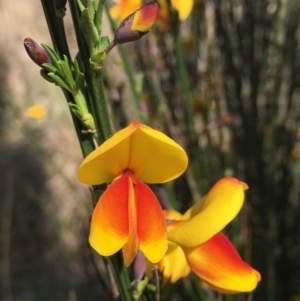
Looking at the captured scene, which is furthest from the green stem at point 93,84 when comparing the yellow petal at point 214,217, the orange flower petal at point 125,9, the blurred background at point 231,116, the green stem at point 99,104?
the orange flower petal at point 125,9

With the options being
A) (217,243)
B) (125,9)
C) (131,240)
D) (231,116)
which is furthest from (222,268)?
(231,116)

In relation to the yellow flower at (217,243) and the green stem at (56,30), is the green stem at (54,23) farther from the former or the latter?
the yellow flower at (217,243)

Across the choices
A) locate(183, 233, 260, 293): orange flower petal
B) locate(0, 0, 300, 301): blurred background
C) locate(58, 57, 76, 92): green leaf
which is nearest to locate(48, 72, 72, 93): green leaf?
locate(58, 57, 76, 92): green leaf

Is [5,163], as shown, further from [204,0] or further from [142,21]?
[142,21]

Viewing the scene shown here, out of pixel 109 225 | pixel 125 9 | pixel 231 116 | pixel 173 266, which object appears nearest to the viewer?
pixel 109 225

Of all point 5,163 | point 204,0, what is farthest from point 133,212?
point 5,163

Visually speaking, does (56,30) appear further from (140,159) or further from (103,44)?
(140,159)
